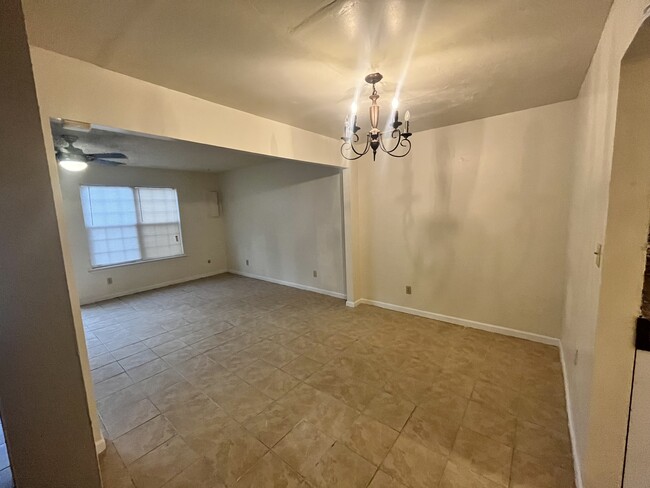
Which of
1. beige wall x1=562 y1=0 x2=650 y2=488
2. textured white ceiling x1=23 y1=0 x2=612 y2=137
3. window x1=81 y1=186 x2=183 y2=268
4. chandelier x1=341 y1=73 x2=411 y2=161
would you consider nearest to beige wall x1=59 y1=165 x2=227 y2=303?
window x1=81 y1=186 x2=183 y2=268

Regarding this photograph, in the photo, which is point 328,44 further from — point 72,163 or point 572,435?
point 72,163

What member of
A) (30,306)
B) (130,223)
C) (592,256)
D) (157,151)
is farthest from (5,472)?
(130,223)

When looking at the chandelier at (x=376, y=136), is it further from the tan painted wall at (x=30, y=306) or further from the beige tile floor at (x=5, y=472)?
the beige tile floor at (x=5, y=472)

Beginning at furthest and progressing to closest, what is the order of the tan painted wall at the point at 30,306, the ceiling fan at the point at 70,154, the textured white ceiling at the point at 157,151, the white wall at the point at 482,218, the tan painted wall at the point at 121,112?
the textured white ceiling at the point at 157,151, the ceiling fan at the point at 70,154, the white wall at the point at 482,218, the tan painted wall at the point at 121,112, the tan painted wall at the point at 30,306

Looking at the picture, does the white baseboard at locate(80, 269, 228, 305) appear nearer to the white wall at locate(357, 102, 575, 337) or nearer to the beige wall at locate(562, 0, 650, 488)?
the white wall at locate(357, 102, 575, 337)

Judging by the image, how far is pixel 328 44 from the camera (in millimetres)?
1547

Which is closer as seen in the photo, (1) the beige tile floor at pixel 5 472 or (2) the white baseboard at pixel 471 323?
(1) the beige tile floor at pixel 5 472

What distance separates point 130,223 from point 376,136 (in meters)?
5.29

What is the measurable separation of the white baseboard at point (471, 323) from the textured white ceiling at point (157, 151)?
8.36ft

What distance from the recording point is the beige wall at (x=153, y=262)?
457 centimetres

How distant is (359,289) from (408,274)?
2.67 feet

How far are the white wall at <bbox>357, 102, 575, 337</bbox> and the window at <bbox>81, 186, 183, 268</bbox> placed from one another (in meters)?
4.34

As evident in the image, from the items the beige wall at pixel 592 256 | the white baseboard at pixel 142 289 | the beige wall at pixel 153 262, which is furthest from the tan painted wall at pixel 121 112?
the white baseboard at pixel 142 289

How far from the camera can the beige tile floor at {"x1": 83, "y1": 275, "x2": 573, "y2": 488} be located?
156 cm
